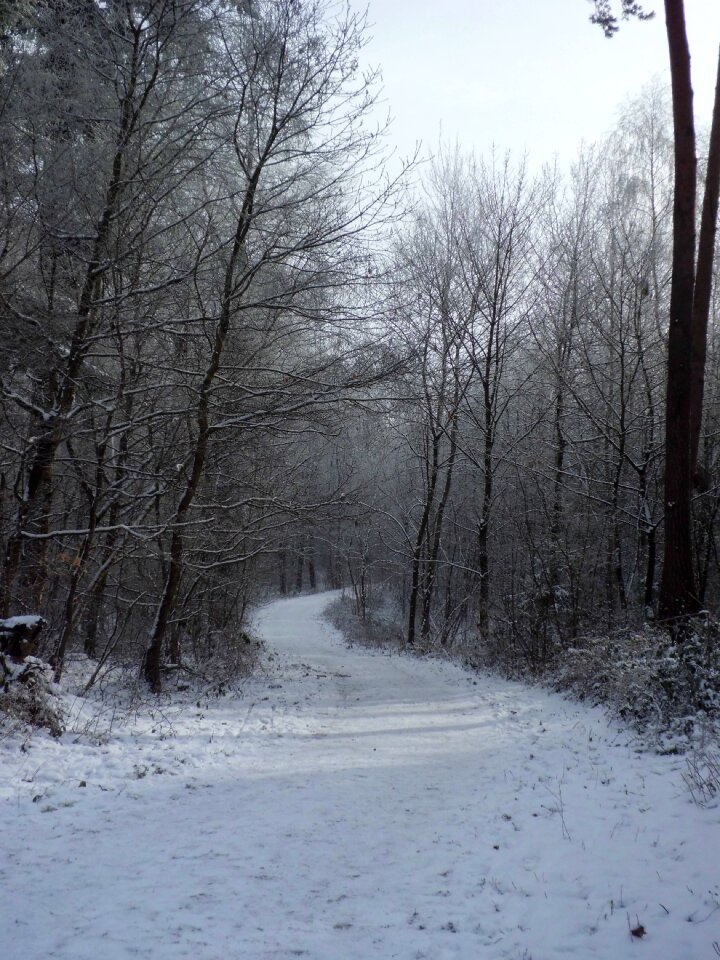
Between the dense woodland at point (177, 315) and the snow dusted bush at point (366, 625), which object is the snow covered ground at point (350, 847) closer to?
the dense woodland at point (177, 315)

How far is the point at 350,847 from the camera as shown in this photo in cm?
480

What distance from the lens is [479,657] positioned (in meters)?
14.7

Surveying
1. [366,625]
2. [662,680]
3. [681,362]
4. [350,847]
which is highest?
[681,362]

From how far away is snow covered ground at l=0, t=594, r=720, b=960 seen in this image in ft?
11.5

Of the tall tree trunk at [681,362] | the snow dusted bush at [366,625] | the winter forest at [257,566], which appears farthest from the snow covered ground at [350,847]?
the snow dusted bush at [366,625]

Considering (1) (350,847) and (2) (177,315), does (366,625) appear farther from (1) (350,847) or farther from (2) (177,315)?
(1) (350,847)

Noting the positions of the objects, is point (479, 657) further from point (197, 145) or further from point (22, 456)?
point (197, 145)

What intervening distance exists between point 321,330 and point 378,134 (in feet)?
9.73

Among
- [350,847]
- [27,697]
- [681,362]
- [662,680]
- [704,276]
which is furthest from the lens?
[704,276]

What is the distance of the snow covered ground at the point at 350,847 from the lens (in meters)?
3.51

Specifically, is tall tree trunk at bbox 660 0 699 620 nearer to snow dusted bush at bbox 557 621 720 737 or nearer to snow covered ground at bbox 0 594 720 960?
snow dusted bush at bbox 557 621 720 737

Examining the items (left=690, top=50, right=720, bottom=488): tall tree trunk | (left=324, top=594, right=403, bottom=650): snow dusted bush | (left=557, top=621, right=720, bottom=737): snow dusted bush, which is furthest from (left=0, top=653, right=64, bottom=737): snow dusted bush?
(left=324, top=594, right=403, bottom=650): snow dusted bush

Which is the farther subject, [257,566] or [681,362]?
[257,566]

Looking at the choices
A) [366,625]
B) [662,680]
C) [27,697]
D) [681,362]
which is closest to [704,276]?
[681,362]
